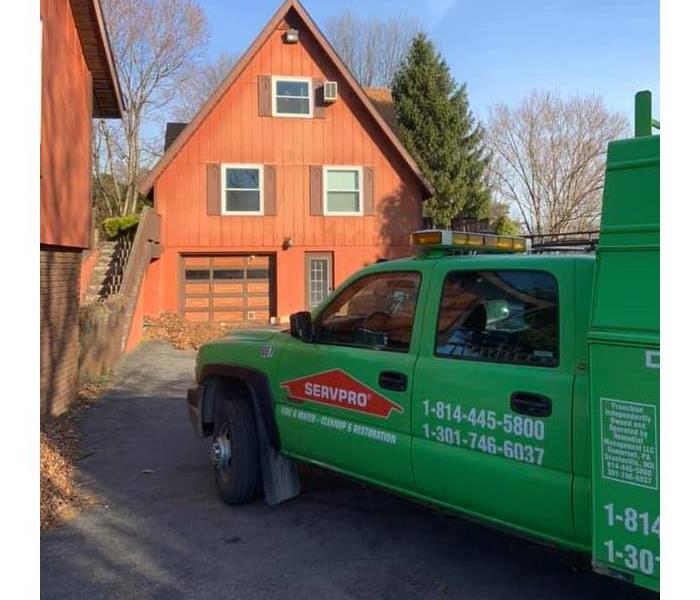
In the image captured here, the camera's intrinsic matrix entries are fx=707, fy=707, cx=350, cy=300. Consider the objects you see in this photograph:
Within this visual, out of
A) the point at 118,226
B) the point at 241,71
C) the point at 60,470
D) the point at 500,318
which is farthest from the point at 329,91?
the point at 500,318

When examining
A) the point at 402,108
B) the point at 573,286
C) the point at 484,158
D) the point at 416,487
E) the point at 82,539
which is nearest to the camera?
the point at 573,286

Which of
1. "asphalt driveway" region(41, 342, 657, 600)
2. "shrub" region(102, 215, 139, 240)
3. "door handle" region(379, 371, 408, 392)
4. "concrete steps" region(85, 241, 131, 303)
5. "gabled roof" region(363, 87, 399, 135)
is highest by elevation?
"gabled roof" region(363, 87, 399, 135)

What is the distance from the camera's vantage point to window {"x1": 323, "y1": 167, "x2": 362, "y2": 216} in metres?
22.0

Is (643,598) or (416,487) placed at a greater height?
(416,487)

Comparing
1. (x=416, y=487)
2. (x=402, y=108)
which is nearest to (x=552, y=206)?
(x=402, y=108)

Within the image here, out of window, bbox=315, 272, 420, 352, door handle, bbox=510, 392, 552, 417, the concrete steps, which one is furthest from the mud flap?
the concrete steps

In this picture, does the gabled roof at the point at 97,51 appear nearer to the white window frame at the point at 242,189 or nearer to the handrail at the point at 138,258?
the handrail at the point at 138,258

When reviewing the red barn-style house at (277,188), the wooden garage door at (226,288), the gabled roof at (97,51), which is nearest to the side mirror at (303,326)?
the gabled roof at (97,51)

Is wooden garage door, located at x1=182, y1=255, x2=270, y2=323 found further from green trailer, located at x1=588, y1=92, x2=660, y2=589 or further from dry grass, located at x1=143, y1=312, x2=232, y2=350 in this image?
green trailer, located at x1=588, y1=92, x2=660, y2=589

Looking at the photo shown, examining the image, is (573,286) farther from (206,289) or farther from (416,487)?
(206,289)

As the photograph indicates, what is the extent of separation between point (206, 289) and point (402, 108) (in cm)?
1436

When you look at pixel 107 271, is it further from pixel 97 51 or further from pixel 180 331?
pixel 97 51

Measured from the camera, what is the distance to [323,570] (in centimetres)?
442

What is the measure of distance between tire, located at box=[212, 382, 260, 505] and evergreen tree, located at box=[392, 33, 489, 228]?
992 inches
